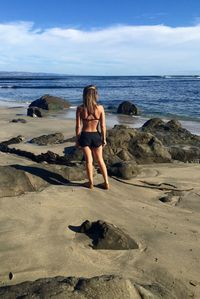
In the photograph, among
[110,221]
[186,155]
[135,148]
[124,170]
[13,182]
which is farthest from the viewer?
[186,155]

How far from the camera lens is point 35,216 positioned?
5820 mm

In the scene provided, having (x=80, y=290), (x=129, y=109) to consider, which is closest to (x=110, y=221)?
(x=80, y=290)

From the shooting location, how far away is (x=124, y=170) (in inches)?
324

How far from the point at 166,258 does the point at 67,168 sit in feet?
11.3

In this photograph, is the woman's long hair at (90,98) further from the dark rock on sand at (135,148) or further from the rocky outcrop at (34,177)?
the dark rock on sand at (135,148)

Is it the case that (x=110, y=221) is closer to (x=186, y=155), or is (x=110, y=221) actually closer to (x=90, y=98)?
(x=90, y=98)

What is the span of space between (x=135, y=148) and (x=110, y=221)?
447 centimetres

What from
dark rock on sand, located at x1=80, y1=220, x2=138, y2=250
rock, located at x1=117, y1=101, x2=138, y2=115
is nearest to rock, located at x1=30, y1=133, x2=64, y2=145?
dark rock on sand, located at x1=80, y1=220, x2=138, y2=250

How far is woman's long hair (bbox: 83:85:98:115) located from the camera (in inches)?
276

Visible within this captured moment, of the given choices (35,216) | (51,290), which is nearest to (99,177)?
(35,216)

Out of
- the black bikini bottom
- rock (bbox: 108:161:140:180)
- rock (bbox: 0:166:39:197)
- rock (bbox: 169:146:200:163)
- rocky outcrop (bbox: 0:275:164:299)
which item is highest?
the black bikini bottom

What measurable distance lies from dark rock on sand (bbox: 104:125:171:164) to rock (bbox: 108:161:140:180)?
1.10 metres

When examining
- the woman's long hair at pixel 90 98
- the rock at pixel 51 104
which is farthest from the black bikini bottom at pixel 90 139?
the rock at pixel 51 104

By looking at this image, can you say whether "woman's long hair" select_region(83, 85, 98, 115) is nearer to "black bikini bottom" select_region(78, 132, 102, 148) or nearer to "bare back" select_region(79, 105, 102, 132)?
"bare back" select_region(79, 105, 102, 132)
